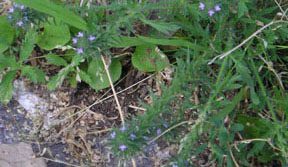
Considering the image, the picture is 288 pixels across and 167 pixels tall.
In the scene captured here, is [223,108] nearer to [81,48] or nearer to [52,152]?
[81,48]

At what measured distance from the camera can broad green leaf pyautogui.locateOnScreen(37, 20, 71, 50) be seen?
2.42 m

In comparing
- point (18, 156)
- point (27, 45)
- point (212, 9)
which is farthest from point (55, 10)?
point (18, 156)

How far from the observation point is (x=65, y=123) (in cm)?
244

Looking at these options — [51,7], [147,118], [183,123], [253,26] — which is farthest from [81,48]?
[253,26]

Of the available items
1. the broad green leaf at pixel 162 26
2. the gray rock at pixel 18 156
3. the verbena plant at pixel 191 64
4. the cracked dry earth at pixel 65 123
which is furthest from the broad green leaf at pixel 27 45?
the broad green leaf at pixel 162 26

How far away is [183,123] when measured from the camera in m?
1.94

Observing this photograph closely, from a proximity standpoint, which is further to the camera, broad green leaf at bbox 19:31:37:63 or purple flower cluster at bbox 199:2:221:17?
broad green leaf at bbox 19:31:37:63

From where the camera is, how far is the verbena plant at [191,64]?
1819 mm

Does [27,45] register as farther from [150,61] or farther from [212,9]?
[212,9]

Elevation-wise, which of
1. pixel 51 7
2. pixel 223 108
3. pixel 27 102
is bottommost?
pixel 223 108

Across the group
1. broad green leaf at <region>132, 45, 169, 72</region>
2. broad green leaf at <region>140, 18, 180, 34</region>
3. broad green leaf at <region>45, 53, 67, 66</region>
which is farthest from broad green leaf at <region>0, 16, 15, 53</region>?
broad green leaf at <region>140, 18, 180, 34</region>

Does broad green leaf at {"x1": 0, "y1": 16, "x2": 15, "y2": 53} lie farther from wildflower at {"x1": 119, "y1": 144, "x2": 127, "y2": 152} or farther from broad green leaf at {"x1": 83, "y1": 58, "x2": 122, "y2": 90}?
wildflower at {"x1": 119, "y1": 144, "x2": 127, "y2": 152}

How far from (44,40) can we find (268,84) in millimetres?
1447

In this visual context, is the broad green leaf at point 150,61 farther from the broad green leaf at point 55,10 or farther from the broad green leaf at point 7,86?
the broad green leaf at point 7,86
